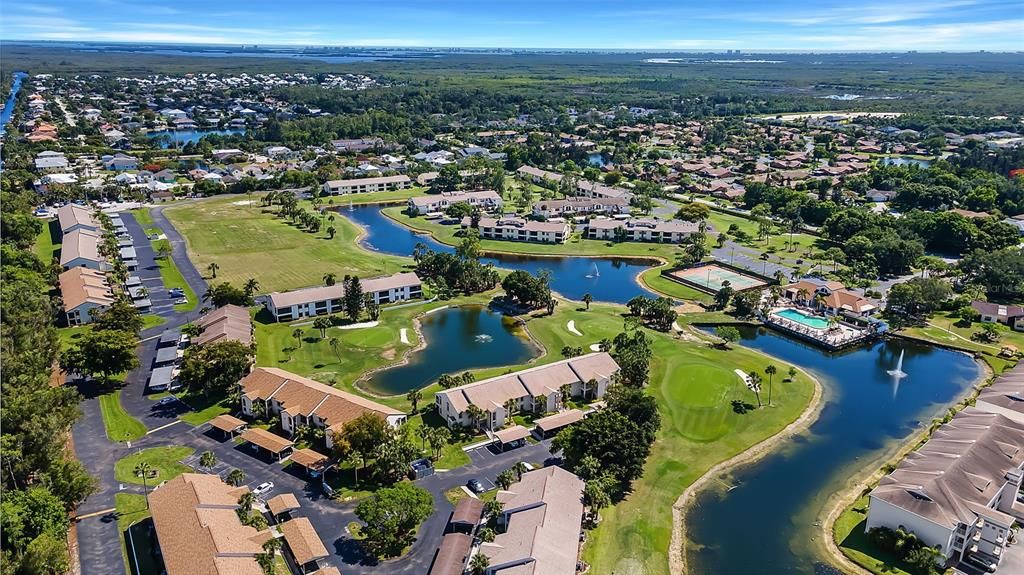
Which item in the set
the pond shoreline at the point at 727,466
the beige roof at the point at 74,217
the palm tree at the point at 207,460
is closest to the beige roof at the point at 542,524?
the pond shoreline at the point at 727,466

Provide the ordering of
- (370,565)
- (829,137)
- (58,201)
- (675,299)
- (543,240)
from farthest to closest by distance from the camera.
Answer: (829,137)
(58,201)
(543,240)
(675,299)
(370,565)

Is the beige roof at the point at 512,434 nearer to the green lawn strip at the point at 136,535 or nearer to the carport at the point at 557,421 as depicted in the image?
the carport at the point at 557,421

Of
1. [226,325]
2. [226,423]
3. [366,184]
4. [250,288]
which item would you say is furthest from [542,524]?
[366,184]

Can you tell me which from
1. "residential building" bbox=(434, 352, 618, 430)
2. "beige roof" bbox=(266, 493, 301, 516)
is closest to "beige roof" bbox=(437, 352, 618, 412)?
"residential building" bbox=(434, 352, 618, 430)

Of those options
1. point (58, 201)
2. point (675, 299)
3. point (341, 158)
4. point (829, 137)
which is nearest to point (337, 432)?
point (675, 299)

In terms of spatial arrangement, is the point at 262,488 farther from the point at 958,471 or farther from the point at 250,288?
the point at 958,471

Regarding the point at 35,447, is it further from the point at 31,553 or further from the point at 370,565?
the point at 370,565

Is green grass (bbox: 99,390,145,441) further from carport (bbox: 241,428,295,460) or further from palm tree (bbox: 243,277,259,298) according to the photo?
palm tree (bbox: 243,277,259,298)
